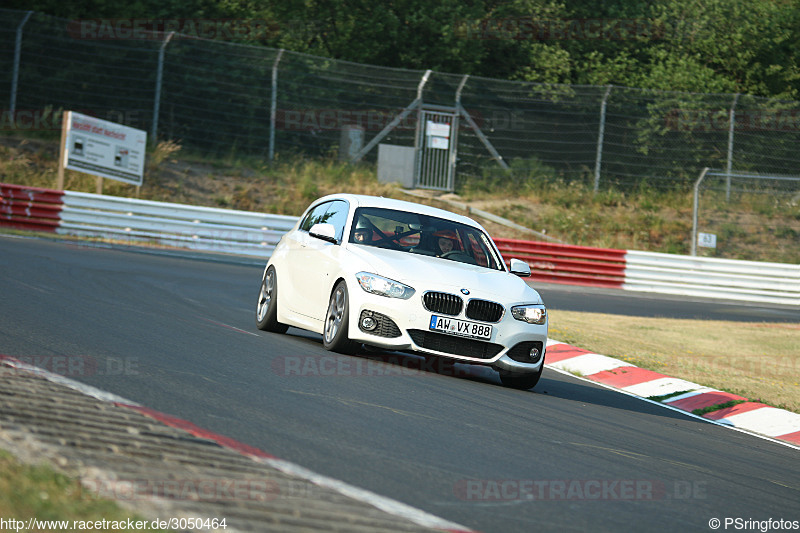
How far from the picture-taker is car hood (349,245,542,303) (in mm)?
8891

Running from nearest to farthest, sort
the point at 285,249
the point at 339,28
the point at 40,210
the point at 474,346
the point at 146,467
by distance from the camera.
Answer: the point at 146,467, the point at 474,346, the point at 285,249, the point at 40,210, the point at 339,28

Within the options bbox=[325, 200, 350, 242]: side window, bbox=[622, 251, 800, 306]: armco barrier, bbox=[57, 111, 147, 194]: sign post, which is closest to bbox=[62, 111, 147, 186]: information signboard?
bbox=[57, 111, 147, 194]: sign post

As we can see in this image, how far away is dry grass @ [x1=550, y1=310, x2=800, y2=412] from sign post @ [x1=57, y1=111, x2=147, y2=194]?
12.8m

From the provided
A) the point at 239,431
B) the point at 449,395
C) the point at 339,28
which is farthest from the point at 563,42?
the point at 239,431

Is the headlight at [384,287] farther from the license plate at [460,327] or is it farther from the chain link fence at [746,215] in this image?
the chain link fence at [746,215]

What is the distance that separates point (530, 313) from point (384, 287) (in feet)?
4.53

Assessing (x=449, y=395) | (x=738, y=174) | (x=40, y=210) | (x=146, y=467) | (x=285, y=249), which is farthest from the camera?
(x=738, y=174)

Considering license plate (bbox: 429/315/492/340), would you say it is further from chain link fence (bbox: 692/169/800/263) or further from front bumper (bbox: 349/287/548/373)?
chain link fence (bbox: 692/169/800/263)

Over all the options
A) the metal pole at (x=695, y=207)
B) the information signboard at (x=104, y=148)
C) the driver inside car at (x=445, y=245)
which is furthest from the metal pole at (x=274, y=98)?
the driver inside car at (x=445, y=245)

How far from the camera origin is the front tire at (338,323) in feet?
29.5

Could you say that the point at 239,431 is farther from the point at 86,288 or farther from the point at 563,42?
the point at 563,42

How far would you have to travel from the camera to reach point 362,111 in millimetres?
29078

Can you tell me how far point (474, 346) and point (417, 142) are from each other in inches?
832

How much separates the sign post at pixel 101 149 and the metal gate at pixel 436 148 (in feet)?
26.2
